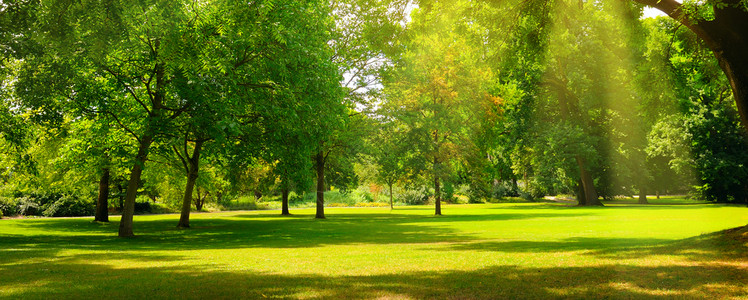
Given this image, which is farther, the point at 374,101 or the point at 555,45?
the point at 374,101

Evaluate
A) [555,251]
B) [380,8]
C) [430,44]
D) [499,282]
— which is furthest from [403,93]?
[499,282]

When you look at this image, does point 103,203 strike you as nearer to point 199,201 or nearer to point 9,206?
point 9,206

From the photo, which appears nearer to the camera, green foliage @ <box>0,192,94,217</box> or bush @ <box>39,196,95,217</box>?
green foliage @ <box>0,192,94,217</box>

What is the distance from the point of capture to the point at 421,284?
23.7ft

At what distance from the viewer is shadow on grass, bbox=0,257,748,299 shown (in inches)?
255

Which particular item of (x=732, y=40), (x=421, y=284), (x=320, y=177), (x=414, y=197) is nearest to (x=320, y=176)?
(x=320, y=177)

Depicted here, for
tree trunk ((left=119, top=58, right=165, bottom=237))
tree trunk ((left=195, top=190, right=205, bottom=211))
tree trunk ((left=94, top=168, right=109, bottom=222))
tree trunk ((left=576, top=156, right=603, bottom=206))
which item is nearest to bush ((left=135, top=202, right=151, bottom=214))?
tree trunk ((left=195, top=190, right=205, bottom=211))

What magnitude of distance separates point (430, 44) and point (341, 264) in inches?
1013

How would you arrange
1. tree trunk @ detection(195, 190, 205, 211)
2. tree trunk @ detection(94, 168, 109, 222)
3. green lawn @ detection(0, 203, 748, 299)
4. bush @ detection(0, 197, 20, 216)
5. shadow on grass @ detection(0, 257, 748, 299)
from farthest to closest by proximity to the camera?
1. tree trunk @ detection(195, 190, 205, 211)
2. bush @ detection(0, 197, 20, 216)
3. tree trunk @ detection(94, 168, 109, 222)
4. green lawn @ detection(0, 203, 748, 299)
5. shadow on grass @ detection(0, 257, 748, 299)

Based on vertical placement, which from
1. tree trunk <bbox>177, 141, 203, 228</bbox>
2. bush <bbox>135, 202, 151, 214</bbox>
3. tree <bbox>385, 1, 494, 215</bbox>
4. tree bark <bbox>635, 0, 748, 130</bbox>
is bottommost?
bush <bbox>135, 202, 151, 214</bbox>

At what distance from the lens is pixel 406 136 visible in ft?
102

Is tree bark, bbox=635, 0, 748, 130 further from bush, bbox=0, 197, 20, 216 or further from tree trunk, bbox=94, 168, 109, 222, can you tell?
bush, bbox=0, 197, 20, 216

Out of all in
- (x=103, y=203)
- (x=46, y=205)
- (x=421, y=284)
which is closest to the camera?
(x=421, y=284)

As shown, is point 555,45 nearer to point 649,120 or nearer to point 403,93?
point 649,120
